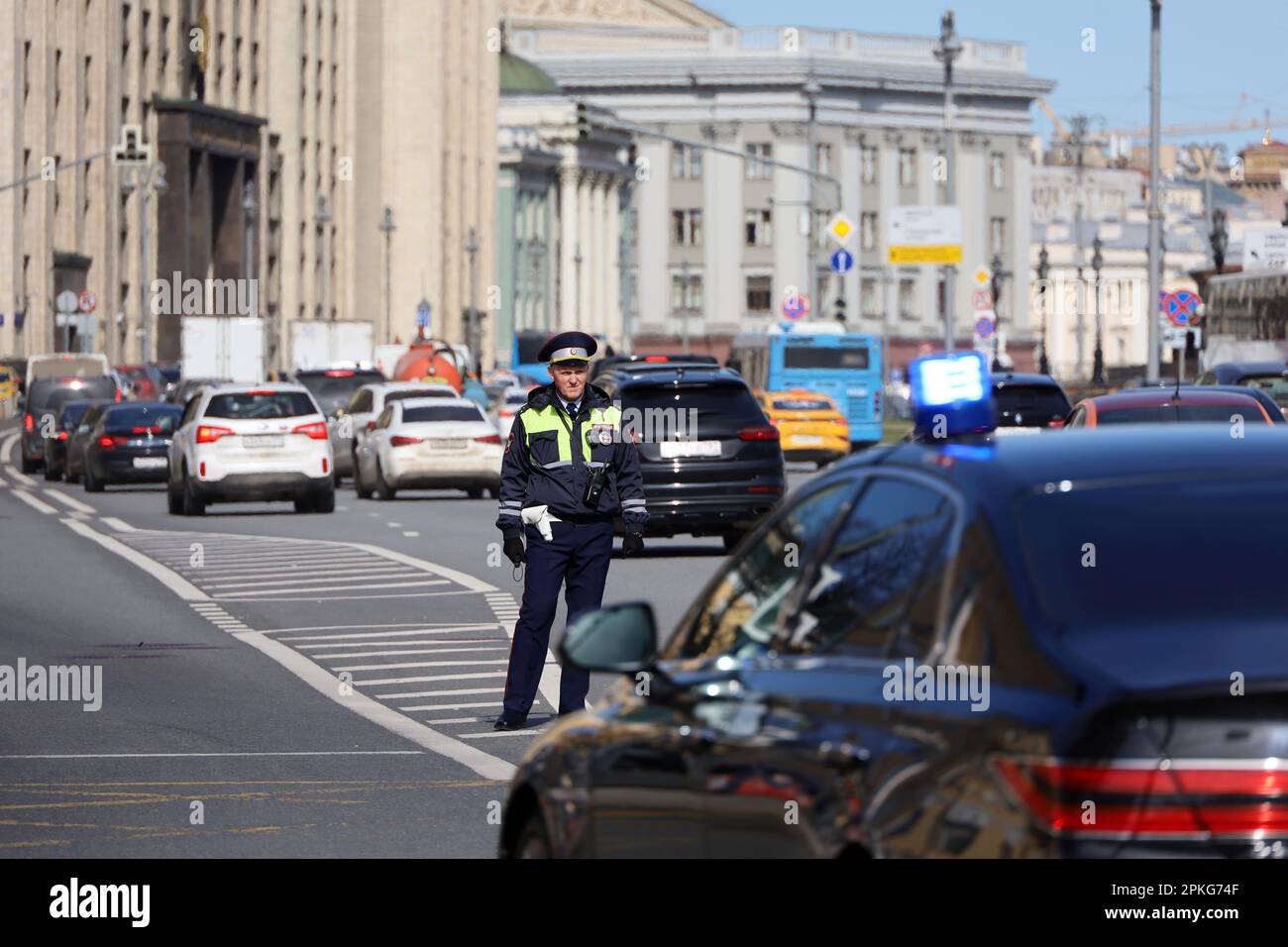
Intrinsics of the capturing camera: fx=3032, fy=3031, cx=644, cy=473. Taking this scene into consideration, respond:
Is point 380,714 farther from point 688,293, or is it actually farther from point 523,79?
point 688,293

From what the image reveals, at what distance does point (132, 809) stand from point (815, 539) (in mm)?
5916

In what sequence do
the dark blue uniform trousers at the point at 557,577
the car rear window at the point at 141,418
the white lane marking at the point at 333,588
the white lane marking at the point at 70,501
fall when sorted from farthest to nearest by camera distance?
the car rear window at the point at 141,418
the white lane marking at the point at 70,501
the white lane marking at the point at 333,588
the dark blue uniform trousers at the point at 557,577

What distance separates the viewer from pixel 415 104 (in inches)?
5187

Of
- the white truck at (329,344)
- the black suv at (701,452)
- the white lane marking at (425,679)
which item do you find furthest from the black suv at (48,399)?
the white lane marking at (425,679)

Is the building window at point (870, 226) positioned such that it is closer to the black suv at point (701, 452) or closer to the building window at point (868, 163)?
the building window at point (868, 163)

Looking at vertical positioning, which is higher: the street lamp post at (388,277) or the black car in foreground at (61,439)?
the street lamp post at (388,277)

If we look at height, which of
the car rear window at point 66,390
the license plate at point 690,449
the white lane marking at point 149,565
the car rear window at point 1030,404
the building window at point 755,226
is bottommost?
the white lane marking at point 149,565

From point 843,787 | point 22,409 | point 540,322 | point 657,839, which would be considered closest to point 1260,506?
point 843,787

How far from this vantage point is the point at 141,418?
46.1m

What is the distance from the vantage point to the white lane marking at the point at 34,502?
39075mm

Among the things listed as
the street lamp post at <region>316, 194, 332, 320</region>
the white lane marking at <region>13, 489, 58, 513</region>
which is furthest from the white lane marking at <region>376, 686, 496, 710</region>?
the street lamp post at <region>316, 194, 332, 320</region>

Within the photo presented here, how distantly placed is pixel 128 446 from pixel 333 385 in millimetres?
7708

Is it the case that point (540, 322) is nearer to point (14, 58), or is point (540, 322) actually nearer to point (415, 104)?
point (415, 104)

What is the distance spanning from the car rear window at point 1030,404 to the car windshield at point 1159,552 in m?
28.9
